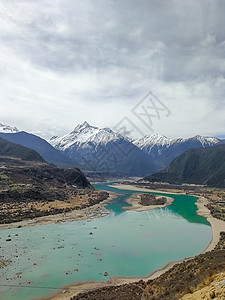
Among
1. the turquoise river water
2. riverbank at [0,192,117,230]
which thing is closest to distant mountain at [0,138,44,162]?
riverbank at [0,192,117,230]

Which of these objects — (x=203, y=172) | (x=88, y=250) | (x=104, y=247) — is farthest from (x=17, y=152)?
(x=203, y=172)

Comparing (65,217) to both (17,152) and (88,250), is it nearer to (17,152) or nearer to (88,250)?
(88,250)

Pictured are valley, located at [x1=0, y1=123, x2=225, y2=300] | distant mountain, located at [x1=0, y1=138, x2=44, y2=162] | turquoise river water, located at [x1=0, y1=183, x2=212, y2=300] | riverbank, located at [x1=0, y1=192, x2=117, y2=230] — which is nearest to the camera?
valley, located at [x1=0, y1=123, x2=225, y2=300]

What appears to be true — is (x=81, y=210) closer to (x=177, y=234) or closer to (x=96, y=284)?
(x=177, y=234)

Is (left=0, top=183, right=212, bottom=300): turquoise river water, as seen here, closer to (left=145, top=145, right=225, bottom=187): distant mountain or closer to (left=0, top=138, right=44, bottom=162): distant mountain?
(left=0, top=138, right=44, bottom=162): distant mountain

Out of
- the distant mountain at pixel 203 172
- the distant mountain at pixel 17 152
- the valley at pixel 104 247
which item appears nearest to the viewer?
the valley at pixel 104 247

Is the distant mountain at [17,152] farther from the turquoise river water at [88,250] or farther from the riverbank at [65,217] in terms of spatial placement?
the turquoise river water at [88,250]

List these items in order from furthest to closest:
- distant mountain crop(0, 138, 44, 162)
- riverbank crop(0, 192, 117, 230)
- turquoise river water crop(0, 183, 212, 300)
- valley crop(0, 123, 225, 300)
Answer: distant mountain crop(0, 138, 44, 162) → riverbank crop(0, 192, 117, 230) → turquoise river water crop(0, 183, 212, 300) → valley crop(0, 123, 225, 300)

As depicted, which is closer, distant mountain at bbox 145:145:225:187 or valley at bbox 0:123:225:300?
valley at bbox 0:123:225:300

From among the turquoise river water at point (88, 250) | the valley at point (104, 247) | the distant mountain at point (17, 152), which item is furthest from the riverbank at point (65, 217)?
the distant mountain at point (17, 152)

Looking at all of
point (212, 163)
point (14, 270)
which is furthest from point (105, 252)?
point (212, 163)
